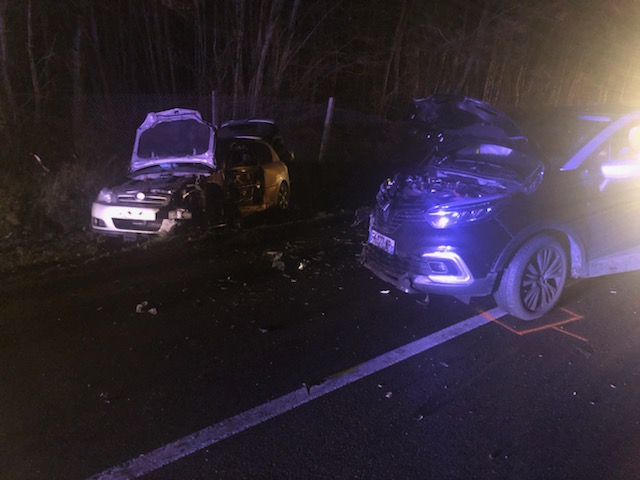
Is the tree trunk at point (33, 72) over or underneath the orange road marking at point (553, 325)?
over

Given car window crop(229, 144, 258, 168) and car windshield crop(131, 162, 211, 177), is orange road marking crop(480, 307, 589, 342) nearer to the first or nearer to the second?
car windshield crop(131, 162, 211, 177)

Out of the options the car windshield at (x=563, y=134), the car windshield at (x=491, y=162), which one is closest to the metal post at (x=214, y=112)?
the car windshield at (x=491, y=162)

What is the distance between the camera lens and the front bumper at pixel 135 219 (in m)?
6.57

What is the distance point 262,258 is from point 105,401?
10.5 feet

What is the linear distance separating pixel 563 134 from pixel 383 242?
2181mm

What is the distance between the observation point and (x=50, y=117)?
9852 millimetres

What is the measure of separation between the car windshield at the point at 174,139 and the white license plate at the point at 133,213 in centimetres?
135

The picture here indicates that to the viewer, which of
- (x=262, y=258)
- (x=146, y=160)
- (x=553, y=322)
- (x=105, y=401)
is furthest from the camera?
(x=146, y=160)

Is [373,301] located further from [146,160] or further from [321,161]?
[321,161]

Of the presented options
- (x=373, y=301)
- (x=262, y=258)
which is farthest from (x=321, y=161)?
(x=373, y=301)

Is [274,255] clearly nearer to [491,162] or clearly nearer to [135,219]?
[135,219]

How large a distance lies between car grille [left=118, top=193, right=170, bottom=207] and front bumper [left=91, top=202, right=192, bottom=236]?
7cm

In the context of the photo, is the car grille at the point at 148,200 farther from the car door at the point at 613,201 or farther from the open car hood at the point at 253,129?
the car door at the point at 613,201

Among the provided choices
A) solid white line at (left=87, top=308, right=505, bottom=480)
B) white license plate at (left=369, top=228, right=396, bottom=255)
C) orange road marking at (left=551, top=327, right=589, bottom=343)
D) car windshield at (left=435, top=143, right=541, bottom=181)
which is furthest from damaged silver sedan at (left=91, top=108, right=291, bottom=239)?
orange road marking at (left=551, top=327, right=589, bottom=343)
